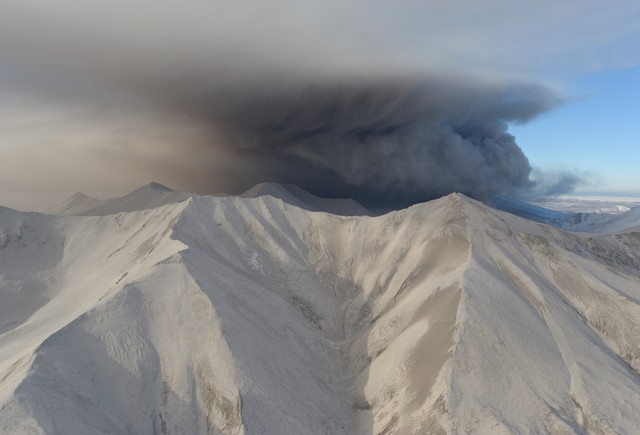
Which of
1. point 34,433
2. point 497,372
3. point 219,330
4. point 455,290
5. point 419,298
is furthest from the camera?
point 419,298

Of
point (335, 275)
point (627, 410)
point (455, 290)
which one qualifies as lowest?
point (335, 275)

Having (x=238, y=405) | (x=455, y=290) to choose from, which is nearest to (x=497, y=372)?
(x=455, y=290)

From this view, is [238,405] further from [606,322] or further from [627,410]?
[606,322]

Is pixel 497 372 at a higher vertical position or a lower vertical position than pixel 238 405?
higher

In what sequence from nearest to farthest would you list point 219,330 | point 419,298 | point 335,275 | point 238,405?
point 238,405, point 219,330, point 419,298, point 335,275

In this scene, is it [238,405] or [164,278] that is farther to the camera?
[164,278]

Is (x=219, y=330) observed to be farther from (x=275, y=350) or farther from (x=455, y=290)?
(x=455, y=290)

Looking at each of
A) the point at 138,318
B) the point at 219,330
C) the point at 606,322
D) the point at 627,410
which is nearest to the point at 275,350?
the point at 219,330
